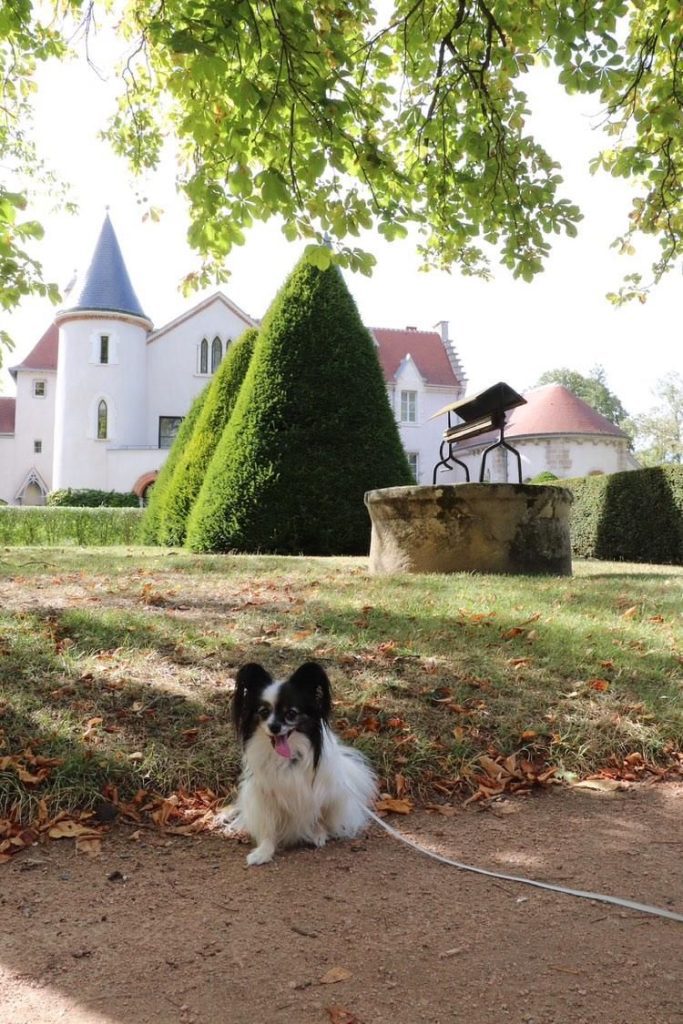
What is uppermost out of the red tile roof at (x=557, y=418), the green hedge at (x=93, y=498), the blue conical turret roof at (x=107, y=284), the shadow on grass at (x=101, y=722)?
the blue conical turret roof at (x=107, y=284)

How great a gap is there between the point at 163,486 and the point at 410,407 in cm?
2312

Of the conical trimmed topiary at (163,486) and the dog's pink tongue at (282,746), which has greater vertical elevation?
the conical trimmed topiary at (163,486)

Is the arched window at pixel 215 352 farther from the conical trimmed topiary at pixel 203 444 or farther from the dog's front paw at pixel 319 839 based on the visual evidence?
the dog's front paw at pixel 319 839

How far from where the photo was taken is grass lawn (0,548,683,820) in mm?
3684

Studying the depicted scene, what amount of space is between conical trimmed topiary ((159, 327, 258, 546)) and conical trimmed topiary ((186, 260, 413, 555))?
51.9 inches

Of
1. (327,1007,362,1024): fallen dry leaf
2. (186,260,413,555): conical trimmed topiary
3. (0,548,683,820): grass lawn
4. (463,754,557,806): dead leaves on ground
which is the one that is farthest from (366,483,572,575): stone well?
(327,1007,362,1024): fallen dry leaf

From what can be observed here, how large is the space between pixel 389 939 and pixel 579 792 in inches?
67.4

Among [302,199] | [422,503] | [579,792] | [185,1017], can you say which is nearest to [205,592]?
[422,503]

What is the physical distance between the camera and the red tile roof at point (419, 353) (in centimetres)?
3719

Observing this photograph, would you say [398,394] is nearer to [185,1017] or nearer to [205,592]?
[205,592]

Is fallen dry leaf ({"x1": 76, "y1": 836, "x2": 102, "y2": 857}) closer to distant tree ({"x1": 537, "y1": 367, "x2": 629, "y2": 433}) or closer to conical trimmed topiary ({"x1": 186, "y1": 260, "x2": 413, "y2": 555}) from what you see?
conical trimmed topiary ({"x1": 186, "y1": 260, "x2": 413, "y2": 555})

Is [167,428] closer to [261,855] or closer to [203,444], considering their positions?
[203,444]

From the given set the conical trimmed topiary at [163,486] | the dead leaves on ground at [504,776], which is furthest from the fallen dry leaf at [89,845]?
the conical trimmed topiary at [163,486]

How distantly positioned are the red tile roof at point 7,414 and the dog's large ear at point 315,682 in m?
38.8
